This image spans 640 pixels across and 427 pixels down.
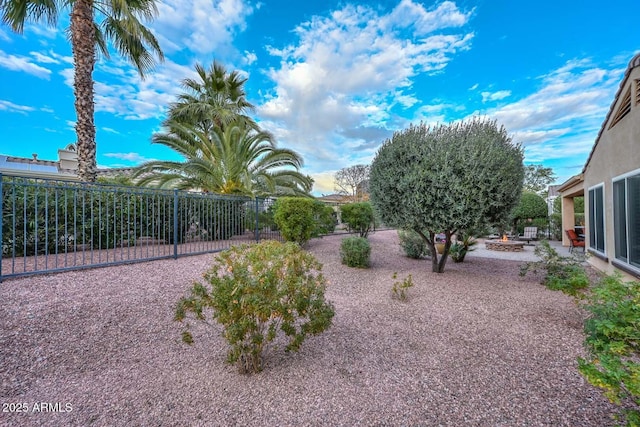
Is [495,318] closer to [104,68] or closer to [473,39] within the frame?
[473,39]

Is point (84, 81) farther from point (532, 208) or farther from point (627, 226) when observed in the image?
point (532, 208)

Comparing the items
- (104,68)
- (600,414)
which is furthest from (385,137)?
(104,68)

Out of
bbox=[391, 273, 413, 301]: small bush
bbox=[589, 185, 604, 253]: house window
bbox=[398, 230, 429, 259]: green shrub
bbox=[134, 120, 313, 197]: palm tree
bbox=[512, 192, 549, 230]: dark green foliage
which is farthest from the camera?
bbox=[512, 192, 549, 230]: dark green foliage

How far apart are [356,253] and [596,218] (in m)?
6.55

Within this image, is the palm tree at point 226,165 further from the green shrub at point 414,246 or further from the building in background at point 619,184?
the building in background at point 619,184

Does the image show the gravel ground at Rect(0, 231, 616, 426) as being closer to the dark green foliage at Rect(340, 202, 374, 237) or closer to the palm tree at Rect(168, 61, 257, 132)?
Answer: the dark green foliage at Rect(340, 202, 374, 237)

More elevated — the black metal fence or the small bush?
the black metal fence

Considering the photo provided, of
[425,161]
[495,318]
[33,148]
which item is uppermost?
[33,148]

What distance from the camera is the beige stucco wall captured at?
4.82 m

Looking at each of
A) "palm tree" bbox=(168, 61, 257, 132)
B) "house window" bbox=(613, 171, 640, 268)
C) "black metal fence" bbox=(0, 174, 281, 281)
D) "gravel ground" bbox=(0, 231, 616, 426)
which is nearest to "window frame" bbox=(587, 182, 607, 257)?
"house window" bbox=(613, 171, 640, 268)

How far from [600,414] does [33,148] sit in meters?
24.7

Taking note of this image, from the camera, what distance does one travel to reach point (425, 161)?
5.30 metres

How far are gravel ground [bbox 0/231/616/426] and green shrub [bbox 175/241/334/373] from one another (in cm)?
44

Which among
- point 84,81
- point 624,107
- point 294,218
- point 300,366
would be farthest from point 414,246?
point 84,81
